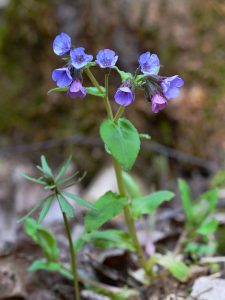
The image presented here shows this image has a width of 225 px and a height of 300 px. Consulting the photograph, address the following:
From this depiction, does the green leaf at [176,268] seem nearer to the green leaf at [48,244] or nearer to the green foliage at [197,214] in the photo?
the green foliage at [197,214]

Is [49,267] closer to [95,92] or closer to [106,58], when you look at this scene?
[95,92]

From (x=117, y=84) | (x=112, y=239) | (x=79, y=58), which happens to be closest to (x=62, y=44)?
(x=79, y=58)

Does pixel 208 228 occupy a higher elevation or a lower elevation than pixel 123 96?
lower

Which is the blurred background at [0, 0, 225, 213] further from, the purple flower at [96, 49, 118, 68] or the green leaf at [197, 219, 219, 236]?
the purple flower at [96, 49, 118, 68]

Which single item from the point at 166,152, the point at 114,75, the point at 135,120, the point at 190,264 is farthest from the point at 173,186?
the point at 190,264

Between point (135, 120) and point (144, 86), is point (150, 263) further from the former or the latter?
point (135, 120)

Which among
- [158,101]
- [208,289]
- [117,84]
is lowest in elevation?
[208,289]

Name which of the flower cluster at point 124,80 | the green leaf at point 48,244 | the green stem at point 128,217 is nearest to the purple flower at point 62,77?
the flower cluster at point 124,80
